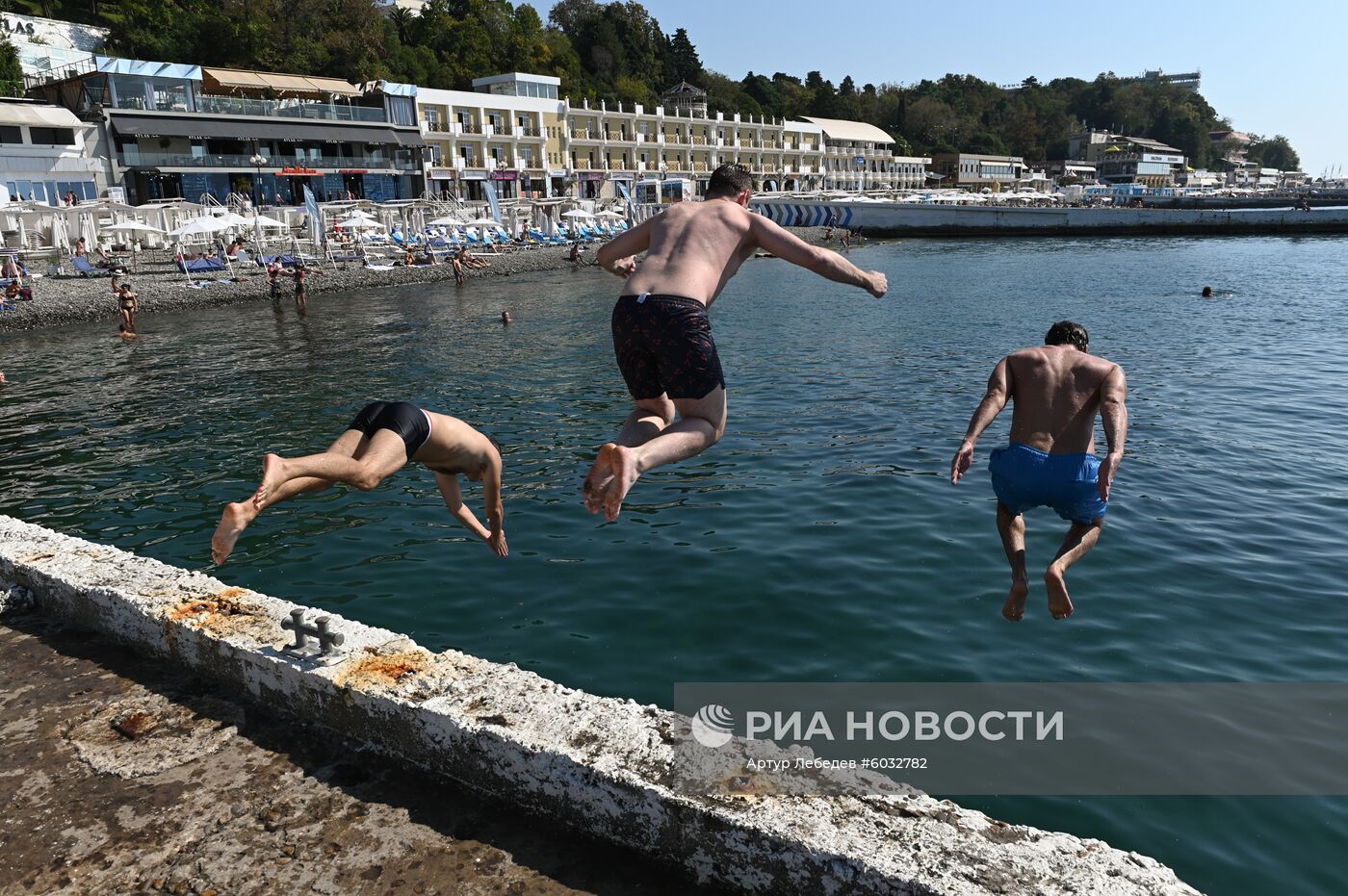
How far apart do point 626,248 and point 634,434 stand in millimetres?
1307

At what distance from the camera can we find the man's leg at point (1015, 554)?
241 inches

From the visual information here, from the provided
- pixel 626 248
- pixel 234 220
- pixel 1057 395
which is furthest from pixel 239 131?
pixel 1057 395

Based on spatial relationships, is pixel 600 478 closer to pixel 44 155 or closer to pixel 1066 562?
pixel 1066 562

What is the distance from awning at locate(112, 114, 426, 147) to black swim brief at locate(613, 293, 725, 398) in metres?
62.9

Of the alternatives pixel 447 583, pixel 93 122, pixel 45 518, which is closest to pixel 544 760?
pixel 447 583

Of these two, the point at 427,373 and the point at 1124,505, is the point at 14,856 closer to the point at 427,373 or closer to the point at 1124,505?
the point at 1124,505

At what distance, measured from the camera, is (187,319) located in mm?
33938

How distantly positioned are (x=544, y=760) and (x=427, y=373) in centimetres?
2073

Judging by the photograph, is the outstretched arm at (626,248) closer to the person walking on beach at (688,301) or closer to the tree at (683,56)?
the person walking on beach at (688,301)

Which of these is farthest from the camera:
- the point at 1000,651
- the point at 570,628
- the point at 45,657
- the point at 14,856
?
the point at 570,628

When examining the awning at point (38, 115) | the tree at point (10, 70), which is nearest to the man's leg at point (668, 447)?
the awning at point (38, 115)

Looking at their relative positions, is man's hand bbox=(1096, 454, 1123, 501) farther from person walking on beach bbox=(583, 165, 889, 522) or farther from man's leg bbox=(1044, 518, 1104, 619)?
person walking on beach bbox=(583, 165, 889, 522)

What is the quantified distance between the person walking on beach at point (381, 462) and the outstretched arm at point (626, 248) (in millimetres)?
1465

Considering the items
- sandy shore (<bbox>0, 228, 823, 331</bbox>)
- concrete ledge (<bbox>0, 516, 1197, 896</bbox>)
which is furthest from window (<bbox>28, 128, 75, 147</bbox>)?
concrete ledge (<bbox>0, 516, 1197, 896</bbox>)
